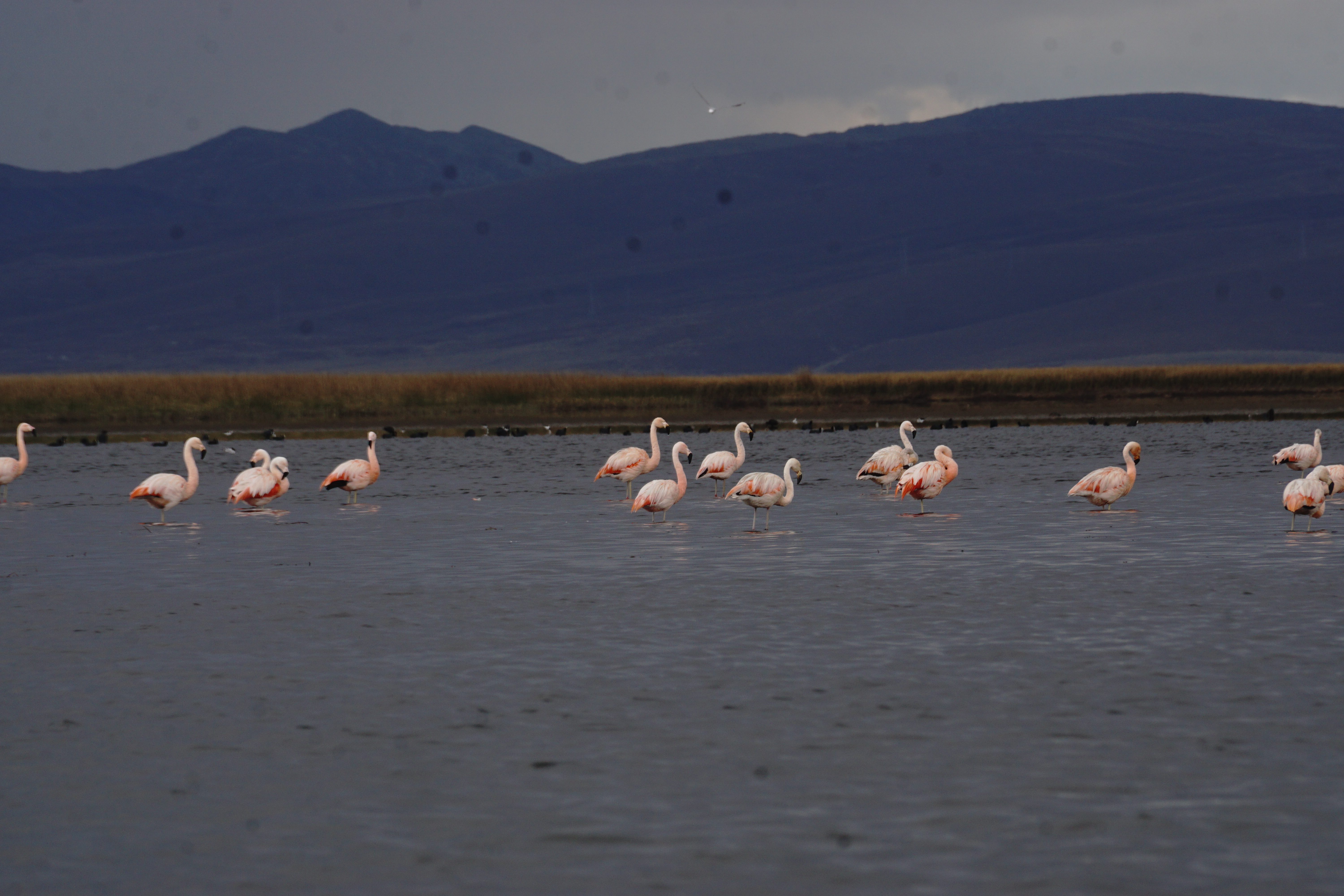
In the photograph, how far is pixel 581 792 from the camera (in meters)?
10.3

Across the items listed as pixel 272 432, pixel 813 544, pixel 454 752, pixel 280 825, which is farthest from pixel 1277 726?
pixel 272 432

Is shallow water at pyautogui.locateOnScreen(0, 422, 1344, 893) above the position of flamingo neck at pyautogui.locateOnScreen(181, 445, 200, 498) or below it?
below

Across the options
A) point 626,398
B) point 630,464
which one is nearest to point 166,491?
point 630,464

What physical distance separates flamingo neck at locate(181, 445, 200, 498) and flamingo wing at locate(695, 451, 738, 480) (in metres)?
8.36

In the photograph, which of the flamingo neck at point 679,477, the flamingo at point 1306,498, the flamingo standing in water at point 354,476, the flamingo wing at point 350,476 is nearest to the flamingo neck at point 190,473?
the flamingo standing in water at point 354,476

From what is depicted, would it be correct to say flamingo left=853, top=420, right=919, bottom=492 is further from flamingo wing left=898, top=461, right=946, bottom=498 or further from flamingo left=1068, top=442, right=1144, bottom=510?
flamingo left=1068, top=442, right=1144, bottom=510

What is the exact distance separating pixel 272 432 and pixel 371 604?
37358mm

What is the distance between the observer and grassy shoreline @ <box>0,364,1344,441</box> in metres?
60.9

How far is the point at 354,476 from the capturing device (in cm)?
3056

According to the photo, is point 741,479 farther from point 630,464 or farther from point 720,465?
point 630,464

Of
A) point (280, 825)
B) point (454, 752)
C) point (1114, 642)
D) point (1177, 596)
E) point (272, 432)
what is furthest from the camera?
point (272, 432)

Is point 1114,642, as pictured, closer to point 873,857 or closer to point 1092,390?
point 873,857

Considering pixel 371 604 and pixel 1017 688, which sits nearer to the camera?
pixel 1017 688

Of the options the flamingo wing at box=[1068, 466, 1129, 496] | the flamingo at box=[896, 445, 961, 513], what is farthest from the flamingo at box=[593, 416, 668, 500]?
the flamingo wing at box=[1068, 466, 1129, 496]
